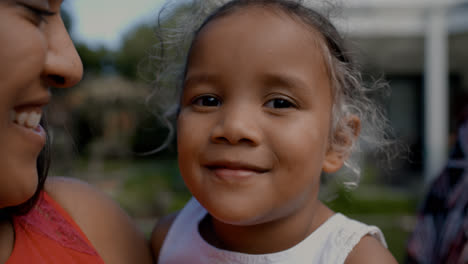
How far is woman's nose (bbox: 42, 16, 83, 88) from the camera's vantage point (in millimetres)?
1194

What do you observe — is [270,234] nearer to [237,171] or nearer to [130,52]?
[237,171]

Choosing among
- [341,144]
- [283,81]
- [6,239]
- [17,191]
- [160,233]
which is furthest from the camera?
[160,233]

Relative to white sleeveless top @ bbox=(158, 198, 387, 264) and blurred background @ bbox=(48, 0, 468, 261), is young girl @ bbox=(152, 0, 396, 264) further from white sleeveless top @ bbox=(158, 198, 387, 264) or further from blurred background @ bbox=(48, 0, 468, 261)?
blurred background @ bbox=(48, 0, 468, 261)

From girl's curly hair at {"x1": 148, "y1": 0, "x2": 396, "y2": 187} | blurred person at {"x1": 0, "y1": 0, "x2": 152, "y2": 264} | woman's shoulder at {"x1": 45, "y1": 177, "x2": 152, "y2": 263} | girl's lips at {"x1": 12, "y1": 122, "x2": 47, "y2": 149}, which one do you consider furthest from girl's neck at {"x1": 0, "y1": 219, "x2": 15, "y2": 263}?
girl's curly hair at {"x1": 148, "y1": 0, "x2": 396, "y2": 187}

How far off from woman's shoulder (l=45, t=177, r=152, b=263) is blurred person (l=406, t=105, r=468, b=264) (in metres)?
1.40

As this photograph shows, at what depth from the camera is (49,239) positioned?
146 cm

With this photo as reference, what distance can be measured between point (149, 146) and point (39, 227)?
9.09m

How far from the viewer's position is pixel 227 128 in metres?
1.47

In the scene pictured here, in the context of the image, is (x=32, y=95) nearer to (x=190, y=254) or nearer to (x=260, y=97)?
(x=260, y=97)

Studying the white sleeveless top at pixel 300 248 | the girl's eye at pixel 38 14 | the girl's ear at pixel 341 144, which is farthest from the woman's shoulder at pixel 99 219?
the girl's ear at pixel 341 144

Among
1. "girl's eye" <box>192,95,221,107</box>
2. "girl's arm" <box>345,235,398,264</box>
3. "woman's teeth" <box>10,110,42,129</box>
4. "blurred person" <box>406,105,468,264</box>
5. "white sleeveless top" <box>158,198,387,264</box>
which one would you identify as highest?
"woman's teeth" <box>10,110,42,129</box>

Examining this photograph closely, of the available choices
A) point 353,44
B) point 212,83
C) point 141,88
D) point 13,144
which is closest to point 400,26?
point 141,88

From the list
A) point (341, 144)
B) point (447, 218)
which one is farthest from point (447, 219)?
point (341, 144)

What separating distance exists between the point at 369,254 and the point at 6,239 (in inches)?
46.5
